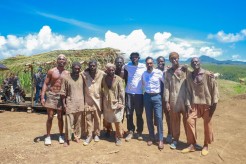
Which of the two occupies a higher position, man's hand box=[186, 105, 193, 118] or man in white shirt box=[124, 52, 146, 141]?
man in white shirt box=[124, 52, 146, 141]

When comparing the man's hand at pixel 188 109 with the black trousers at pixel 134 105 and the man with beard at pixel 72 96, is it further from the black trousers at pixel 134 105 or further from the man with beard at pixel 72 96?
the man with beard at pixel 72 96

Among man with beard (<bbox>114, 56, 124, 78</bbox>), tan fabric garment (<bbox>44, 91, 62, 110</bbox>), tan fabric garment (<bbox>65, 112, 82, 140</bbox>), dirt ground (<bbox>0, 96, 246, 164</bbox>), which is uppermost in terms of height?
man with beard (<bbox>114, 56, 124, 78</bbox>)

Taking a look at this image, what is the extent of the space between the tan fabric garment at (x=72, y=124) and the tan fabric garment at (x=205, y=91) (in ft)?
8.74

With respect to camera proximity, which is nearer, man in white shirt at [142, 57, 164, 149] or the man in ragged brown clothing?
the man in ragged brown clothing

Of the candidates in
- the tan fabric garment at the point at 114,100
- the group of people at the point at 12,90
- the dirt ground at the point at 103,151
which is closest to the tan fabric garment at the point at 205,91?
the dirt ground at the point at 103,151

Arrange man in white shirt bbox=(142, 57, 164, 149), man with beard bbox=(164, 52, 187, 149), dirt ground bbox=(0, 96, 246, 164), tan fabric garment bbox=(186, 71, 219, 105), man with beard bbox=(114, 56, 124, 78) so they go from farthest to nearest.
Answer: man with beard bbox=(114, 56, 124, 78) → man in white shirt bbox=(142, 57, 164, 149) → man with beard bbox=(164, 52, 187, 149) → tan fabric garment bbox=(186, 71, 219, 105) → dirt ground bbox=(0, 96, 246, 164)

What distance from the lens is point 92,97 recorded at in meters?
6.80

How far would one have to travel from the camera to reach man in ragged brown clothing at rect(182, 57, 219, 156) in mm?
6191

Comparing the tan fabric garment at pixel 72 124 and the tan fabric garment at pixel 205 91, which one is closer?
the tan fabric garment at pixel 205 91

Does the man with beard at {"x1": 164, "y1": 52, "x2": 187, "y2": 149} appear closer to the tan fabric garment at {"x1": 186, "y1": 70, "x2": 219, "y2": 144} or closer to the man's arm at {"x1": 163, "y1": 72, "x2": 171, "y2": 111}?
the man's arm at {"x1": 163, "y1": 72, "x2": 171, "y2": 111}

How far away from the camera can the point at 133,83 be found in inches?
276

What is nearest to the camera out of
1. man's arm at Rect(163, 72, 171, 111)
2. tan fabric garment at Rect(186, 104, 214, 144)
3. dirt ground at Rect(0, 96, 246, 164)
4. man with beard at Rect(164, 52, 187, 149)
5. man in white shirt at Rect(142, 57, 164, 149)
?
dirt ground at Rect(0, 96, 246, 164)

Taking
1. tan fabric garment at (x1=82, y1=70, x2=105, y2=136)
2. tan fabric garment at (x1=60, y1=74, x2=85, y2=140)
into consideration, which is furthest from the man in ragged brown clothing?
tan fabric garment at (x1=60, y1=74, x2=85, y2=140)

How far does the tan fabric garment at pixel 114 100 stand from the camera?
6762 millimetres
